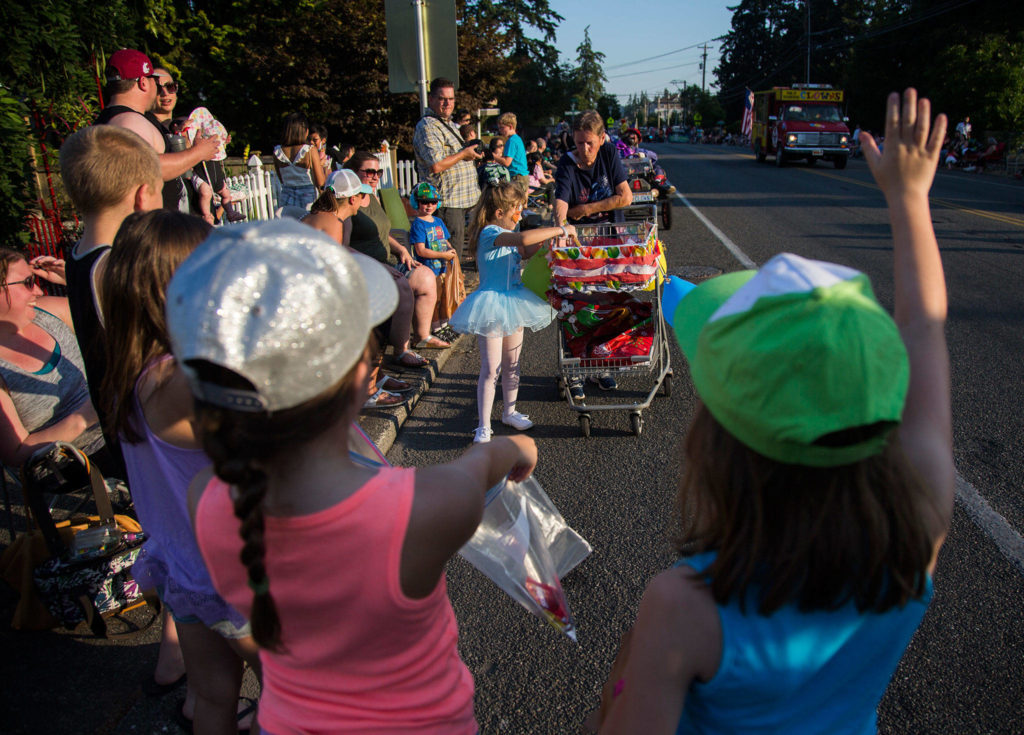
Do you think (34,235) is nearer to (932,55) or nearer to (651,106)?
(932,55)

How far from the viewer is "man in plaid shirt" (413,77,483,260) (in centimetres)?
764

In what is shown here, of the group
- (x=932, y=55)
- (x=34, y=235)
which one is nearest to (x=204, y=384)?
(x=34, y=235)

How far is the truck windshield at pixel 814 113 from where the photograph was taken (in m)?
28.2

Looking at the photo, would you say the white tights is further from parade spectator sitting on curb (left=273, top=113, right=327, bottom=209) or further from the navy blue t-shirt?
parade spectator sitting on curb (left=273, top=113, right=327, bottom=209)

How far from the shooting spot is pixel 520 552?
5.97ft

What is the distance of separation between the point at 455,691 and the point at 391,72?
8287 mm

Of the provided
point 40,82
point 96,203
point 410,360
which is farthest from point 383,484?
point 40,82

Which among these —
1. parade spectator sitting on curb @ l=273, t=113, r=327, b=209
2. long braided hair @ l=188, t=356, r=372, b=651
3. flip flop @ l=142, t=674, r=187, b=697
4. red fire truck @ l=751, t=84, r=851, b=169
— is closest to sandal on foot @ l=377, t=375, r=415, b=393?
parade spectator sitting on curb @ l=273, t=113, r=327, b=209

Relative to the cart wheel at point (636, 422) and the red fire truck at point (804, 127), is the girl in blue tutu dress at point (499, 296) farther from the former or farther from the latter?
the red fire truck at point (804, 127)

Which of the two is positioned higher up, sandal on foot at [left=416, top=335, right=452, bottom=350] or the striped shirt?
the striped shirt

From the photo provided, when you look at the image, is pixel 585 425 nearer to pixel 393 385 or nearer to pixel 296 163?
pixel 393 385

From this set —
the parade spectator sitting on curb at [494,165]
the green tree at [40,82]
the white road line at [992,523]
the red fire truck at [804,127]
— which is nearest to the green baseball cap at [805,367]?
the white road line at [992,523]

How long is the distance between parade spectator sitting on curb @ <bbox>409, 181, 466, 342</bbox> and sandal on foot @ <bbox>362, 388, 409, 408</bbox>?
5.24 ft

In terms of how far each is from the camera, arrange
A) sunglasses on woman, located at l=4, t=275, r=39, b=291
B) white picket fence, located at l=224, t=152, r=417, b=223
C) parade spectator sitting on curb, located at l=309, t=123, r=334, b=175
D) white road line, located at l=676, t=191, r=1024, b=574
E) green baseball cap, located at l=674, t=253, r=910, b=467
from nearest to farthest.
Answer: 1. green baseball cap, located at l=674, t=253, r=910, b=467
2. white road line, located at l=676, t=191, r=1024, b=574
3. sunglasses on woman, located at l=4, t=275, r=39, b=291
4. parade spectator sitting on curb, located at l=309, t=123, r=334, b=175
5. white picket fence, located at l=224, t=152, r=417, b=223
